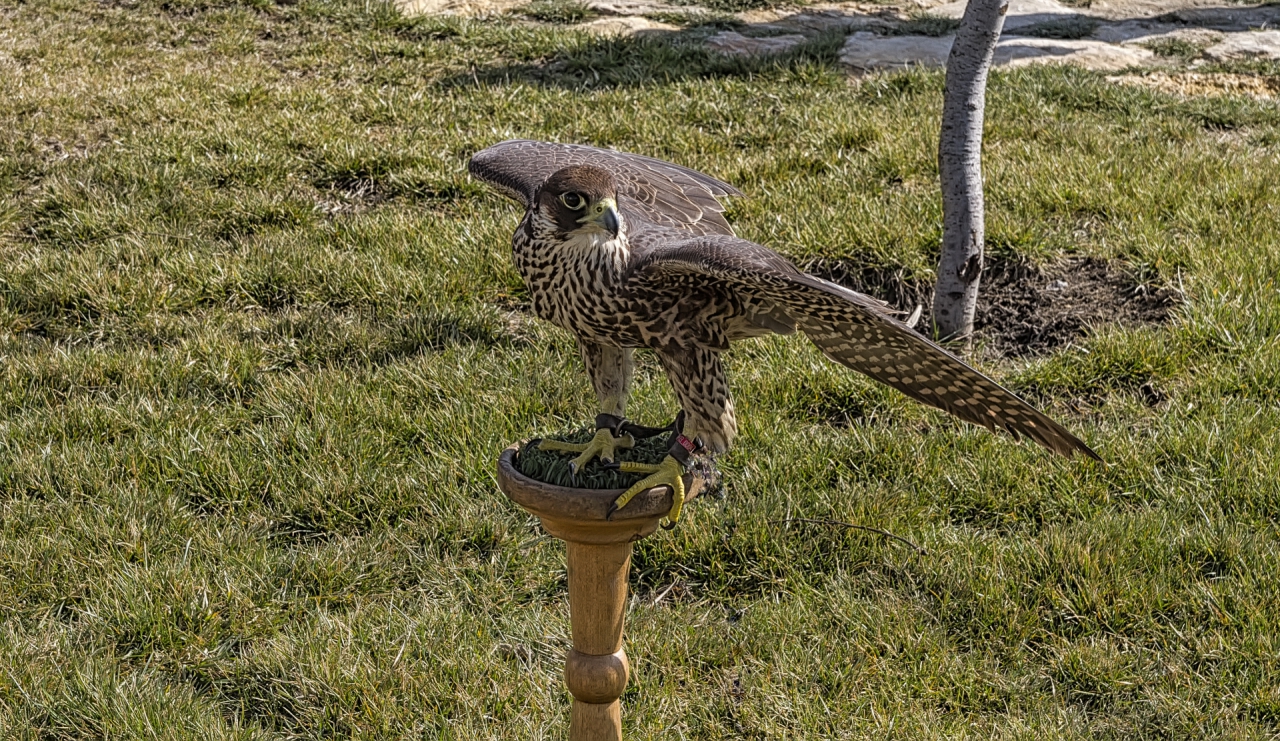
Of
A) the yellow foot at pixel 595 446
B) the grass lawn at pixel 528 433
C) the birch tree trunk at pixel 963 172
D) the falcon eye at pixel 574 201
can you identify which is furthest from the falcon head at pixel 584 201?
the birch tree trunk at pixel 963 172

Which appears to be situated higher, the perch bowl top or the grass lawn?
the perch bowl top

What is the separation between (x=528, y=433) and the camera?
4.37 meters

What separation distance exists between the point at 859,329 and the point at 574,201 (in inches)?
28.9

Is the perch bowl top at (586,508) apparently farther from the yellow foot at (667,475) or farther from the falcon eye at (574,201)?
the falcon eye at (574,201)

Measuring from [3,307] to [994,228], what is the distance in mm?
4485

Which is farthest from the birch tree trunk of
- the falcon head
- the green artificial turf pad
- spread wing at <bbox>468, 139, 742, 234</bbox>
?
the falcon head

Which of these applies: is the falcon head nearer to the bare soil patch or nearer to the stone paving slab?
the bare soil patch

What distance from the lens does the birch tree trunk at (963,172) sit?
16.0ft

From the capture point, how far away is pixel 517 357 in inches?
190

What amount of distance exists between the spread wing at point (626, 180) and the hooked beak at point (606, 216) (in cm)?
52

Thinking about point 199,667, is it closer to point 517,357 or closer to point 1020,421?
point 517,357

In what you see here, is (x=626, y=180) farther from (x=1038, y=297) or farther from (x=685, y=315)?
(x=1038, y=297)

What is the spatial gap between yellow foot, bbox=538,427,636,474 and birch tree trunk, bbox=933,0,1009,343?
254 cm

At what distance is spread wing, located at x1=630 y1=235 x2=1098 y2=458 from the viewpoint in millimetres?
2408
